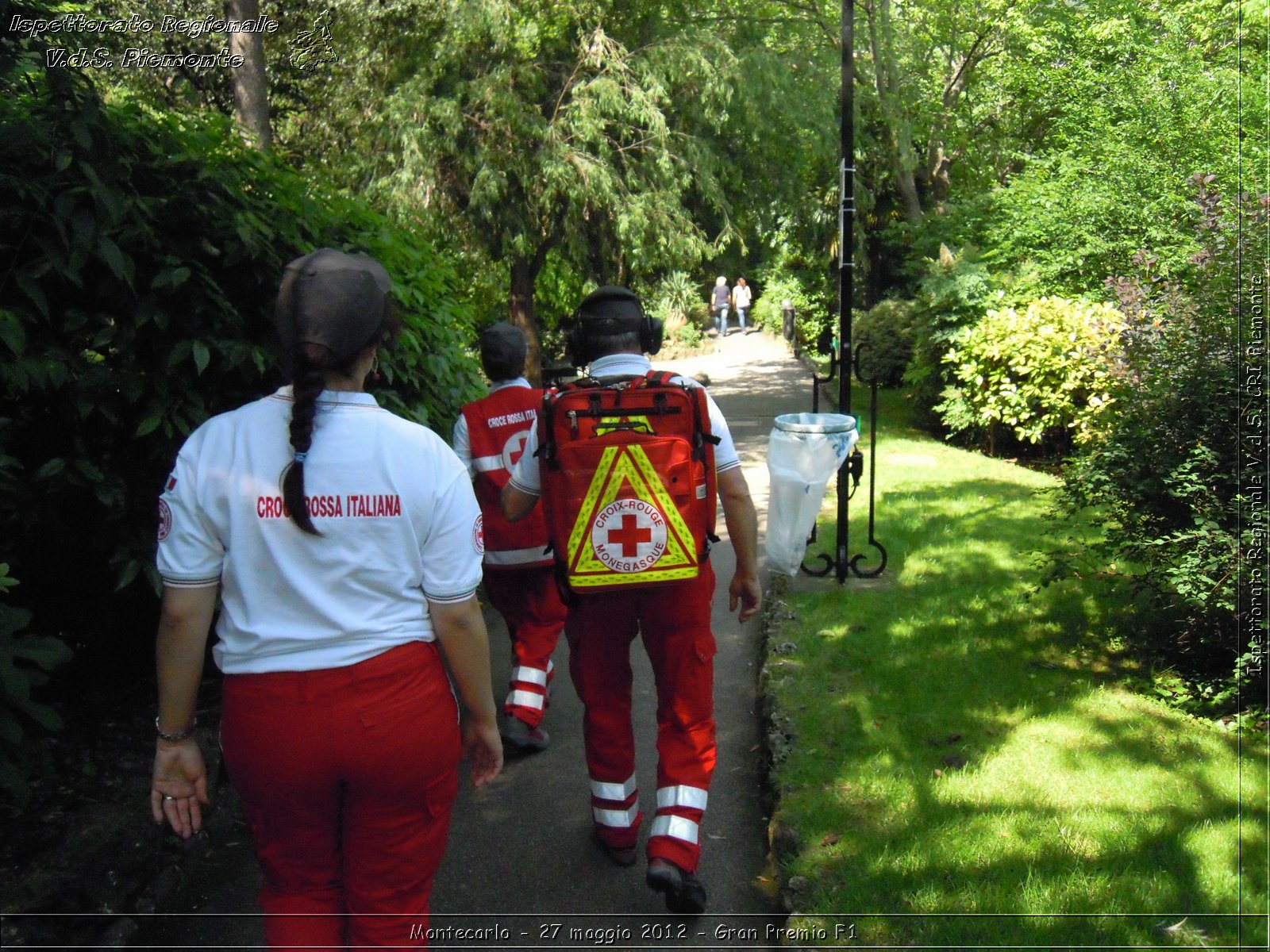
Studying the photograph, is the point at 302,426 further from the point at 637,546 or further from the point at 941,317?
the point at 941,317

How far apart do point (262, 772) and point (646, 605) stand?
166cm

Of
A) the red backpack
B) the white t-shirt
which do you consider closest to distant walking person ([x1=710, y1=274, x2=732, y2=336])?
the white t-shirt

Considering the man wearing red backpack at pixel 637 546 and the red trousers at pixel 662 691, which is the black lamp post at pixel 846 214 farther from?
the red trousers at pixel 662 691

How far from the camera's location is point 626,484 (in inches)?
139

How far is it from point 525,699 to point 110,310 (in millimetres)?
2493

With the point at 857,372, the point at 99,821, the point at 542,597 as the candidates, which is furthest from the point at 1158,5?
the point at 99,821

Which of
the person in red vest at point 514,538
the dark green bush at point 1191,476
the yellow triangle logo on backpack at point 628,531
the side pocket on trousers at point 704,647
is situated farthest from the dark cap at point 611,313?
the dark green bush at point 1191,476

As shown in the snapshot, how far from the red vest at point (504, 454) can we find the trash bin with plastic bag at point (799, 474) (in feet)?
6.82

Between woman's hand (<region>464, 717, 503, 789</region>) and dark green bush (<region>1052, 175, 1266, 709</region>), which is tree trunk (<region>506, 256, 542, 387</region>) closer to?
dark green bush (<region>1052, 175, 1266, 709</region>)

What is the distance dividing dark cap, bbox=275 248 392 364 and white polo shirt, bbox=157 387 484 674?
139 millimetres

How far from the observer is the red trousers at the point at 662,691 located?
12.5 feet

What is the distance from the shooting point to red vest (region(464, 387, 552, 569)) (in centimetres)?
515

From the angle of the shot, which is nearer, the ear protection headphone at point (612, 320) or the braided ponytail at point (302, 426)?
the braided ponytail at point (302, 426)

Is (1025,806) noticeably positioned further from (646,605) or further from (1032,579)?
(1032,579)
